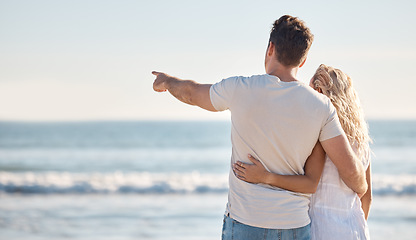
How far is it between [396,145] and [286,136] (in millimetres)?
24249

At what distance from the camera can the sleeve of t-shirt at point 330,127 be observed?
2.16m

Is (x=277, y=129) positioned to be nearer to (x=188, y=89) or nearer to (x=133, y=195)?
(x=188, y=89)

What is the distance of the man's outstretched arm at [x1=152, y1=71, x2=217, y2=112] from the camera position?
225 cm

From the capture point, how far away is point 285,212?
2.18 metres

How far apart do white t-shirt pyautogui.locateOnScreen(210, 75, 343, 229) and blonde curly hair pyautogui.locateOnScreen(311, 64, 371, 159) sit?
11.5 inches

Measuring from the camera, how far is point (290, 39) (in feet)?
7.04

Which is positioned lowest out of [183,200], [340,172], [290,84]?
[183,200]

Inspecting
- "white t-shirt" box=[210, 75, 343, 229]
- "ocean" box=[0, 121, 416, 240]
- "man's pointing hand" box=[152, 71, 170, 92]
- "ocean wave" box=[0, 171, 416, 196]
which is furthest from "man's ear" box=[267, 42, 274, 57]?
"ocean wave" box=[0, 171, 416, 196]

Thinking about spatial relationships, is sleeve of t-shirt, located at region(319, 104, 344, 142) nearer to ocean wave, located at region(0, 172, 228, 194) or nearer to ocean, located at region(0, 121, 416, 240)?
ocean, located at region(0, 121, 416, 240)

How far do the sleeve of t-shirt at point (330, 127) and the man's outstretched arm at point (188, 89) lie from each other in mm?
482

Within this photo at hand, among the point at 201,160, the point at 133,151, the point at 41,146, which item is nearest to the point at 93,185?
the point at 201,160

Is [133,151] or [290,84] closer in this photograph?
[290,84]

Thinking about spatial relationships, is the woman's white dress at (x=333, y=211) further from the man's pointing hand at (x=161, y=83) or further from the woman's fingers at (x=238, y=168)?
the man's pointing hand at (x=161, y=83)

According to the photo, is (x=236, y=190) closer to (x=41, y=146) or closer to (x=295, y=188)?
(x=295, y=188)
